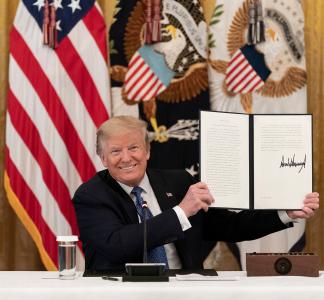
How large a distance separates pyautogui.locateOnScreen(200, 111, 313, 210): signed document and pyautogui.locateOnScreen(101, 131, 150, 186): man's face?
0.35m

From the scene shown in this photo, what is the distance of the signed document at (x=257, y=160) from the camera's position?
2678 mm

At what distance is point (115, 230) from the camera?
2740 millimetres

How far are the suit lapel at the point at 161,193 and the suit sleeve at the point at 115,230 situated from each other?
181mm

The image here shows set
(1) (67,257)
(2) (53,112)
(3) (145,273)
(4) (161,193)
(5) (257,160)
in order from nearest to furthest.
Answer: (3) (145,273)
(1) (67,257)
(5) (257,160)
(4) (161,193)
(2) (53,112)

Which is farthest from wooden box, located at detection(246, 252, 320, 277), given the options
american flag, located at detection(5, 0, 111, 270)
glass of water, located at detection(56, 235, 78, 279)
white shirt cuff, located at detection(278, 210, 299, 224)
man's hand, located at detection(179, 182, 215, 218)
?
american flag, located at detection(5, 0, 111, 270)

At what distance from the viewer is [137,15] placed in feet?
14.2

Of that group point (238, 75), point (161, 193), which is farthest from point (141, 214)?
point (238, 75)

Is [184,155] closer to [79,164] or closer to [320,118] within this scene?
[79,164]

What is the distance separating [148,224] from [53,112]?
181 cm

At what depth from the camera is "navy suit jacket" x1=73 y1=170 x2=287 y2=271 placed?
8.68 ft

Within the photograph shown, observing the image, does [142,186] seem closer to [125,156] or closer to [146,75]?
[125,156]

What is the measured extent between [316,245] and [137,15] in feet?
6.19

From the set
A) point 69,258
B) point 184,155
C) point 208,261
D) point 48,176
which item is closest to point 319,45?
point 184,155
